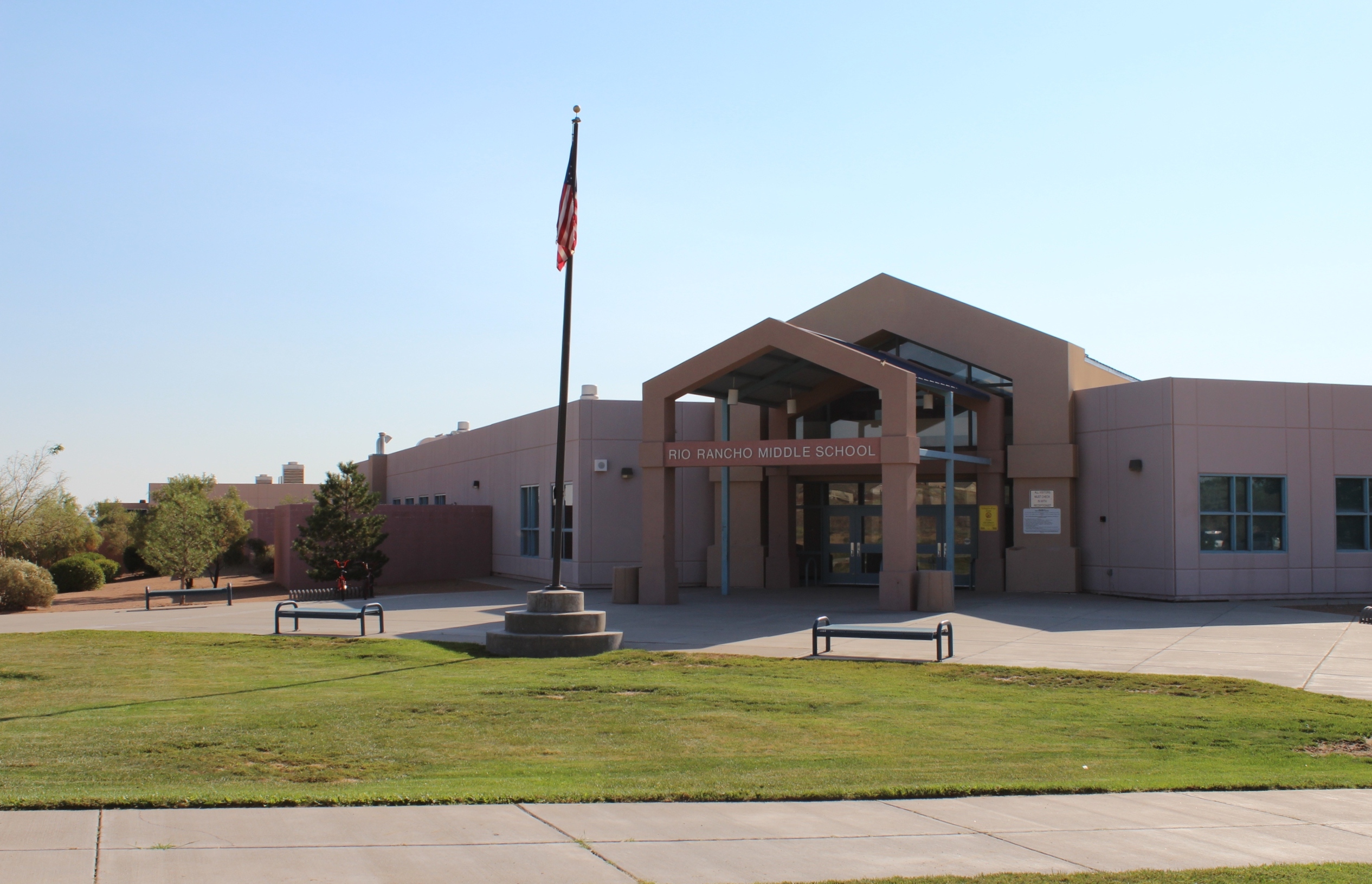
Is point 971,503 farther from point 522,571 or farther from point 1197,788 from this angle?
point 1197,788

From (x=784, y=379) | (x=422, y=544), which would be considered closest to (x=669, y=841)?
(x=784, y=379)

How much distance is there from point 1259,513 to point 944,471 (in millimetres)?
6802

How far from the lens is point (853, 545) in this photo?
27797mm

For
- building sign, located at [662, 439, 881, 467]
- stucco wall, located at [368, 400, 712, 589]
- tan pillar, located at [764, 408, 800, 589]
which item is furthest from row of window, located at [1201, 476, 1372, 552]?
stucco wall, located at [368, 400, 712, 589]

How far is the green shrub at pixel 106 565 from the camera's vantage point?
3744cm

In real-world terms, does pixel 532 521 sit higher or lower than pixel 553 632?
higher

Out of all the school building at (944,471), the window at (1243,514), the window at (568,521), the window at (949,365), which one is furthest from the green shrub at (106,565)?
the window at (1243,514)

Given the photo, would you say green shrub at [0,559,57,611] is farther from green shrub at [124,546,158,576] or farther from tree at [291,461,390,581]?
green shrub at [124,546,158,576]

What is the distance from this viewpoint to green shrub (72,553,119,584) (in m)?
37.4

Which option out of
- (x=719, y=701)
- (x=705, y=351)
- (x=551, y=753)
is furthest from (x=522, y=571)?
(x=551, y=753)

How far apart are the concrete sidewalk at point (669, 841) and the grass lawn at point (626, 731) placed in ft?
1.33

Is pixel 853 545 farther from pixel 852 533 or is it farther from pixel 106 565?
pixel 106 565

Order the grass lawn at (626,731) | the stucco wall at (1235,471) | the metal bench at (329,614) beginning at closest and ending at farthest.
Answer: the grass lawn at (626,731), the metal bench at (329,614), the stucco wall at (1235,471)

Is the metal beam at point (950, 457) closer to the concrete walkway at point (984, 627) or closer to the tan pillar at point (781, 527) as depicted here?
the concrete walkway at point (984, 627)
